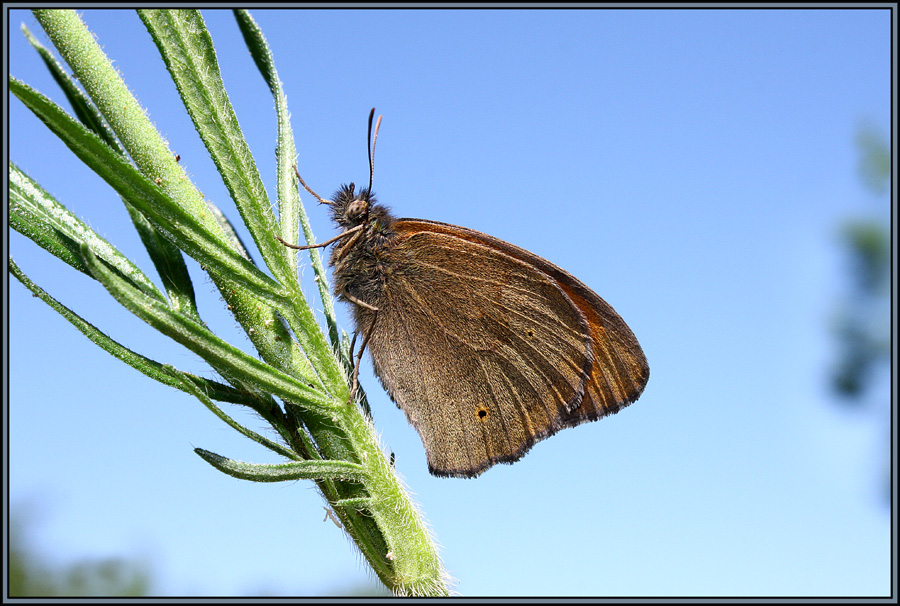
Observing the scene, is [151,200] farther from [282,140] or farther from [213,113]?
[282,140]

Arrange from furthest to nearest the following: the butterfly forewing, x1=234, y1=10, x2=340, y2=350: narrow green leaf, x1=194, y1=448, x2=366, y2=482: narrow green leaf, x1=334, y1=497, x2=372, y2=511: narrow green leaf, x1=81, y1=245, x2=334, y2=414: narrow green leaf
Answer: the butterfly forewing
x1=234, y1=10, x2=340, y2=350: narrow green leaf
x1=334, y1=497, x2=372, y2=511: narrow green leaf
x1=194, y1=448, x2=366, y2=482: narrow green leaf
x1=81, y1=245, x2=334, y2=414: narrow green leaf

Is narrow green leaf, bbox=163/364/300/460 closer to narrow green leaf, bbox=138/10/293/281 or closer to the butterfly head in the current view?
narrow green leaf, bbox=138/10/293/281

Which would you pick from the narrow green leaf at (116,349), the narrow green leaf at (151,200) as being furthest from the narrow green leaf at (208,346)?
the narrow green leaf at (151,200)

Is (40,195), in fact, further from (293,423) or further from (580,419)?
(580,419)

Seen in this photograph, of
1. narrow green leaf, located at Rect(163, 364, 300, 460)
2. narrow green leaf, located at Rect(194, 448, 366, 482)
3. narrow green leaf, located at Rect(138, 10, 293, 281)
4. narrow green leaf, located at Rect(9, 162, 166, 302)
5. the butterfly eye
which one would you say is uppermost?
the butterfly eye

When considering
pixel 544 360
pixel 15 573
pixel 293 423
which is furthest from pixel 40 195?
pixel 15 573

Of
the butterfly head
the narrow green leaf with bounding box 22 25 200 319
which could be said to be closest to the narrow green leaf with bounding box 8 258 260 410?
the narrow green leaf with bounding box 22 25 200 319
